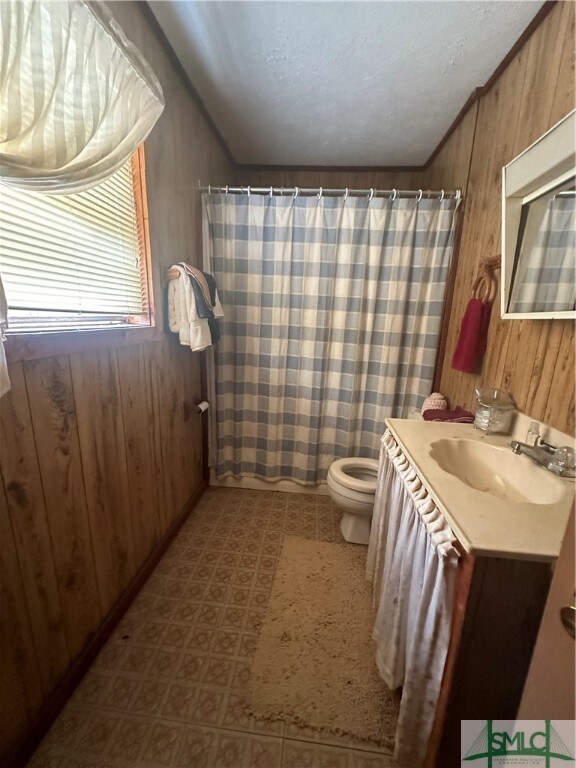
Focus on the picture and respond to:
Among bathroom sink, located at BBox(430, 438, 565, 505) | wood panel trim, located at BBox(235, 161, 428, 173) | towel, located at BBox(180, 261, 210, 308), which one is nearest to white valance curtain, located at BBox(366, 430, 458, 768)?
bathroom sink, located at BBox(430, 438, 565, 505)

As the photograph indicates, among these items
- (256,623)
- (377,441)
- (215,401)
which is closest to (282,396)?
(215,401)

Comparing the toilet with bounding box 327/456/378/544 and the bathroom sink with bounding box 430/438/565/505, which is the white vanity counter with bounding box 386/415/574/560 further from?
the toilet with bounding box 327/456/378/544

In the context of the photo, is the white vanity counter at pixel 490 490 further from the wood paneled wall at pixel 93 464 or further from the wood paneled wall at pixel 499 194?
the wood paneled wall at pixel 93 464

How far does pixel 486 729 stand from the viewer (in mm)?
721

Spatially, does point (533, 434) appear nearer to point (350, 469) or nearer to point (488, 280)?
point (488, 280)

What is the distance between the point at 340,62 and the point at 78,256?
1.50 meters

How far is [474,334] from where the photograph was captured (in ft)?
4.67

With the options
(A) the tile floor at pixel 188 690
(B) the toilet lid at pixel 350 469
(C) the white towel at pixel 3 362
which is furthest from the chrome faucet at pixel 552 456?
(C) the white towel at pixel 3 362

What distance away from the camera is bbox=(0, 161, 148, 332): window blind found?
833 mm

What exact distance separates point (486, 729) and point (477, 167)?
2222 mm

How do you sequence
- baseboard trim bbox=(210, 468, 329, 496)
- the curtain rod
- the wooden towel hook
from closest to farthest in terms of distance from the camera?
the wooden towel hook < the curtain rod < baseboard trim bbox=(210, 468, 329, 496)

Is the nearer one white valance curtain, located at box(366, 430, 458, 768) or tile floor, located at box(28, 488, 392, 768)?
white valance curtain, located at box(366, 430, 458, 768)

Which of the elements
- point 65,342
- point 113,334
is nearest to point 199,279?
point 113,334

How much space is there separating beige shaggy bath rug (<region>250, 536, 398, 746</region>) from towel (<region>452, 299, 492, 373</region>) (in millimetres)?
1214
